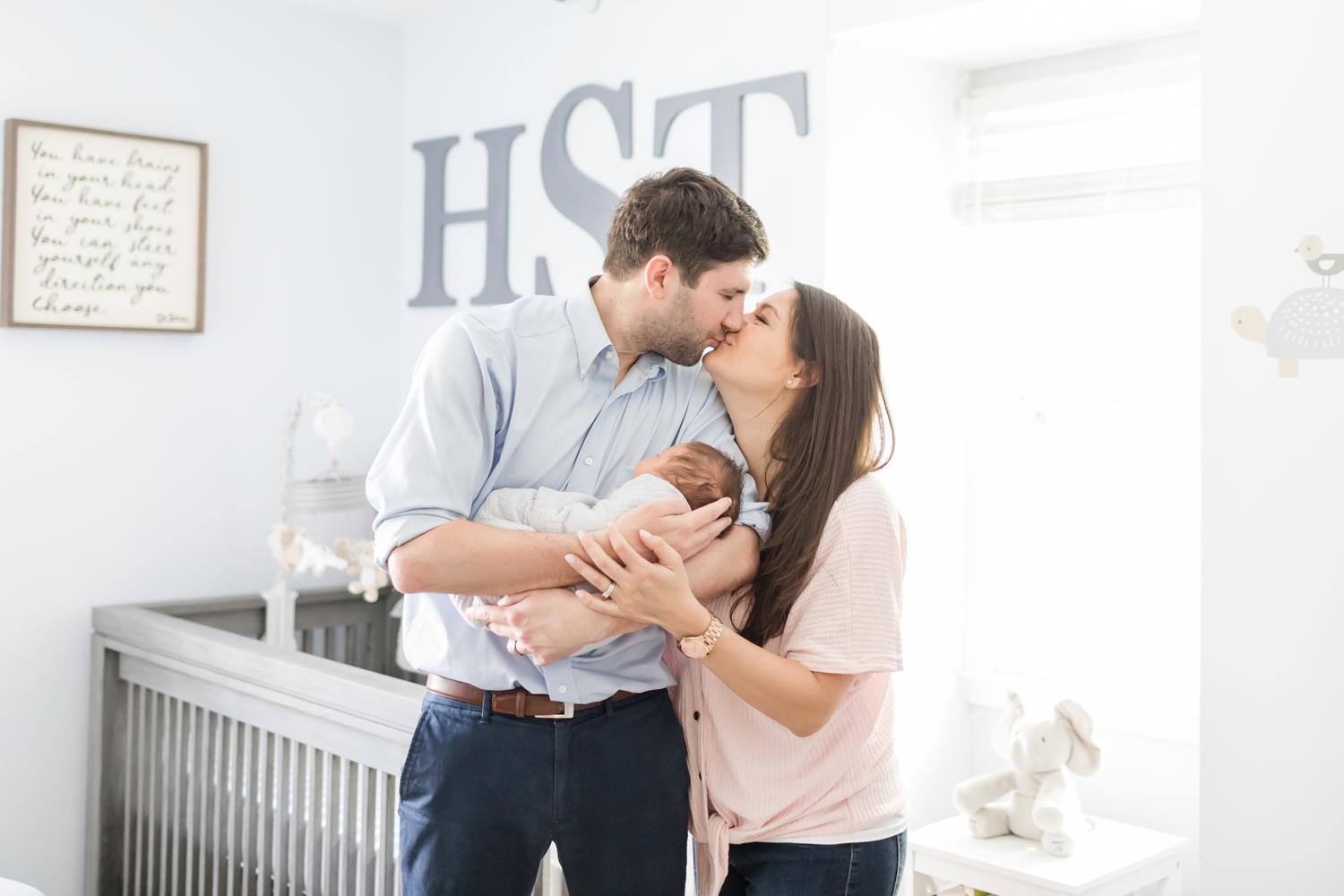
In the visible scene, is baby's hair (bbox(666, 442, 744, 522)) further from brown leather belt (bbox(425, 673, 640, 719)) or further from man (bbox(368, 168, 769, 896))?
brown leather belt (bbox(425, 673, 640, 719))

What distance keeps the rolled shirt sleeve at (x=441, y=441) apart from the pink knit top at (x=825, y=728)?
382 millimetres

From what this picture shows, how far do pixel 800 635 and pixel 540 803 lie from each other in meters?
0.40

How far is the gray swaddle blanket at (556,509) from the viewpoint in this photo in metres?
1.47

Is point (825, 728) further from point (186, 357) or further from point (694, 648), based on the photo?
point (186, 357)

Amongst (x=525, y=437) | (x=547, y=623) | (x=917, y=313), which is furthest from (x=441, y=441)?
(x=917, y=313)

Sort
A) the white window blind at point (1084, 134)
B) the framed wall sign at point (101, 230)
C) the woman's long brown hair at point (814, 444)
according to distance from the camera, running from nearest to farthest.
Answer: the woman's long brown hair at point (814, 444) → the white window blind at point (1084, 134) → the framed wall sign at point (101, 230)

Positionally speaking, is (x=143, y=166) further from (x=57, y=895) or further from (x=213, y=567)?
(x=57, y=895)

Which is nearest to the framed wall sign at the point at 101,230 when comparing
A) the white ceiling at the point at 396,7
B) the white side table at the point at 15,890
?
the white ceiling at the point at 396,7

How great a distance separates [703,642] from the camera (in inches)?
54.2

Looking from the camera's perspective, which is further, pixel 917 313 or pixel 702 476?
pixel 917 313

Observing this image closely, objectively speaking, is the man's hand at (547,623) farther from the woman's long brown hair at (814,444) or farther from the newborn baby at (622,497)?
the woman's long brown hair at (814,444)

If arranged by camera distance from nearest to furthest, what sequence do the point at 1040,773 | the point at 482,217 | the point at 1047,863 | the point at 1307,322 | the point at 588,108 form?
the point at 1307,322, the point at 1047,863, the point at 1040,773, the point at 588,108, the point at 482,217

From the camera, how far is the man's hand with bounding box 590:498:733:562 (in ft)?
4.64

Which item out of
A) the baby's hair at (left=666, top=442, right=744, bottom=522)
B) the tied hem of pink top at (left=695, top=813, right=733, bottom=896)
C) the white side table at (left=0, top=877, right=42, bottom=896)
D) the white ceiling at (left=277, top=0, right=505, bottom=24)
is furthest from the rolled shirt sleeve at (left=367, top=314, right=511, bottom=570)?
the white ceiling at (left=277, top=0, right=505, bottom=24)
